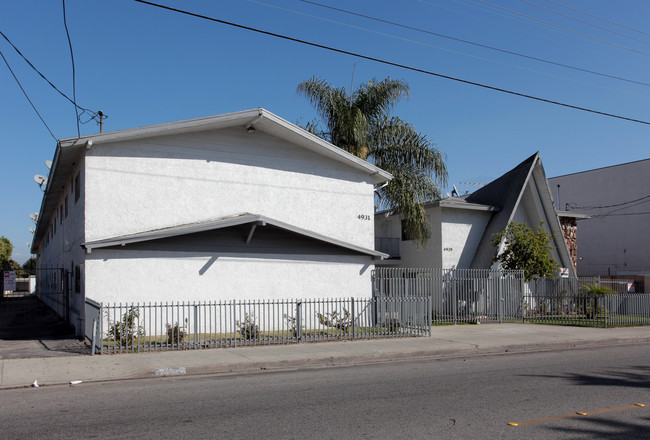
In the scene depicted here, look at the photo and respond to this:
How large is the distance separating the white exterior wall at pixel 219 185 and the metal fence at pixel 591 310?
8.45 metres

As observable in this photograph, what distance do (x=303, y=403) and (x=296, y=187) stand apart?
505 inches

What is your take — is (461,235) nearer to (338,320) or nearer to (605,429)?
(338,320)

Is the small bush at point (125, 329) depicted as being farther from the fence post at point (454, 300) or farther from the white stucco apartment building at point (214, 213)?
the fence post at point (454, 300)

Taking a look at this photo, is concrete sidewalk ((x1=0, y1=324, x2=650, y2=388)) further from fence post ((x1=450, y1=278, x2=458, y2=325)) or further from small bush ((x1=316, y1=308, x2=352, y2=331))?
fence post ((x1=450, y1=278, x2=458, y2=325))

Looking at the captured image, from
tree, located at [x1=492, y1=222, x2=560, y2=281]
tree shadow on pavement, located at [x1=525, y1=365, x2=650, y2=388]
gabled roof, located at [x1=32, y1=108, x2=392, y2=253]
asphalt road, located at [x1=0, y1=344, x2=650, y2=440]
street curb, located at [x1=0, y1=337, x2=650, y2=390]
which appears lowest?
street curb, located at [x1=0, y1=337, x2=650, y2=390]

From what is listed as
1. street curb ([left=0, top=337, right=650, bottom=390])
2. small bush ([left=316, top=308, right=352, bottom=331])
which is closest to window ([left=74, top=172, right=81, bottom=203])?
small bush ([left=316, top=308, right=352, bottom=331])

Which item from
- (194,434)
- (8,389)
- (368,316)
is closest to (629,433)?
(194,434)

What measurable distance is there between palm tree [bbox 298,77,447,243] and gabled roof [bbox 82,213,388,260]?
18.9ft

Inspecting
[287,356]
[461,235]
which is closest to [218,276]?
[287,356]

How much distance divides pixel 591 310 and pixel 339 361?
48.1 feet

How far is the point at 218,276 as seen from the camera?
1825cm

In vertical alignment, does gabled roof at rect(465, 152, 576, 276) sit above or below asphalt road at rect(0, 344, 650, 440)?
above

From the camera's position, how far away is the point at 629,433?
6.66 metres

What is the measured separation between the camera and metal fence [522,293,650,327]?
2267cm
